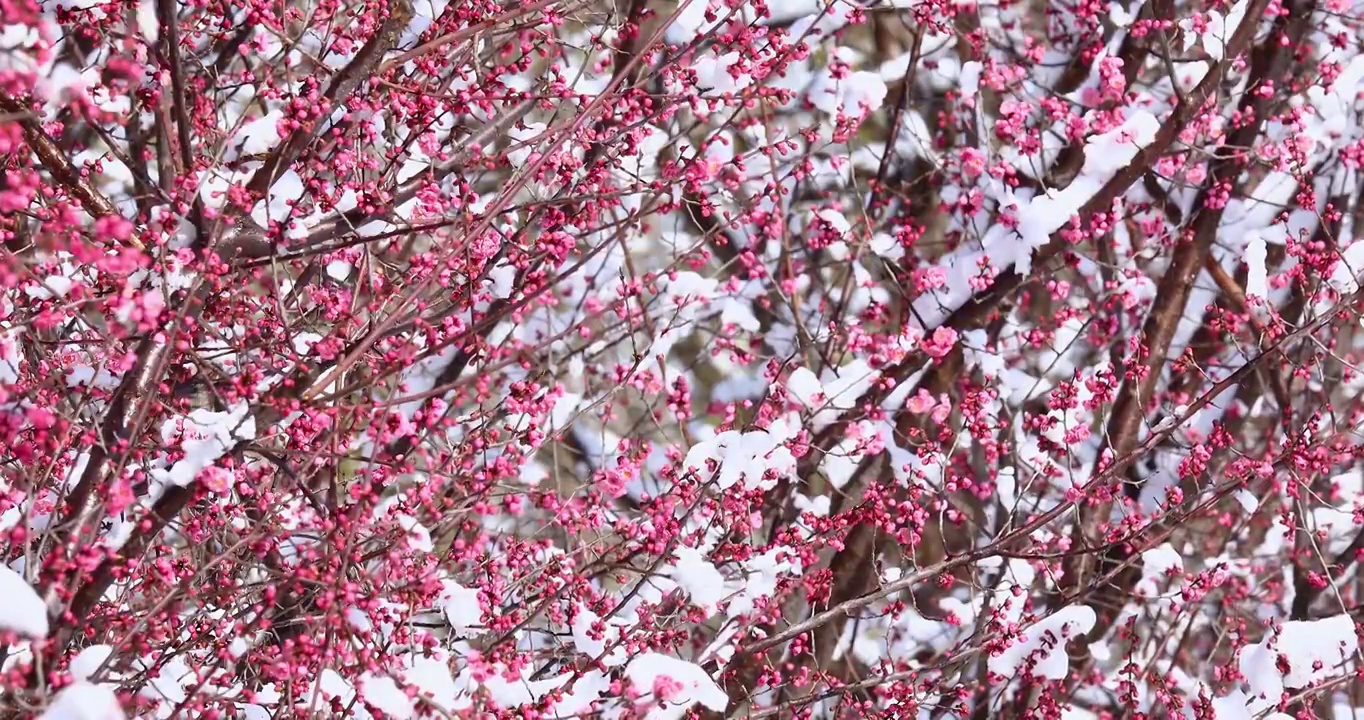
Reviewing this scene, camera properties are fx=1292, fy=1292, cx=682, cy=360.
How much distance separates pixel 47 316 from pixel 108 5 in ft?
3.53

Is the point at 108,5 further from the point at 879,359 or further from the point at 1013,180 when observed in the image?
the point at 1013,180

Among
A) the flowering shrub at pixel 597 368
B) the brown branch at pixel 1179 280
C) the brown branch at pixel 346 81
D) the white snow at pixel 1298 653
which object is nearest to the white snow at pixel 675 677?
the flowering shrub at pixel 597 368

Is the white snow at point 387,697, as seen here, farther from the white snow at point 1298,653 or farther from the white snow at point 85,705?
the white snow at point 1298,653

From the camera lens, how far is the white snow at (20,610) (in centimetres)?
264

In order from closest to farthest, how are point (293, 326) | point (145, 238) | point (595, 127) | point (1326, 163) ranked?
point (145, 238)
point (293, 326)
point (595, 127)
point (1326, 163)

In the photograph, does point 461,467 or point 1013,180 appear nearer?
point 461,467

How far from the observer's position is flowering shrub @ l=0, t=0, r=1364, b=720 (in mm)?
3404

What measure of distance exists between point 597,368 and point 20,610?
451cm

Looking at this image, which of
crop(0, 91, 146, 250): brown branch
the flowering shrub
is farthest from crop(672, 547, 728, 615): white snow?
crop(0, 91, 146, 250): brown branch

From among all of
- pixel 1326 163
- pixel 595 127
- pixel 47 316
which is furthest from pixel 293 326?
pixel 1326 163

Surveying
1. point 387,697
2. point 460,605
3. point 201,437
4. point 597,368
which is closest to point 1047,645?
point 460,605

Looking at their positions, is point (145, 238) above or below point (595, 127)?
below

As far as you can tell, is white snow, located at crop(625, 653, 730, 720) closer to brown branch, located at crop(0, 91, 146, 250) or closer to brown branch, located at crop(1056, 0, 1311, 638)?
A: brown branch, located at crop(0, 91, 146, 250)

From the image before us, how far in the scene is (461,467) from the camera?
149 inches
